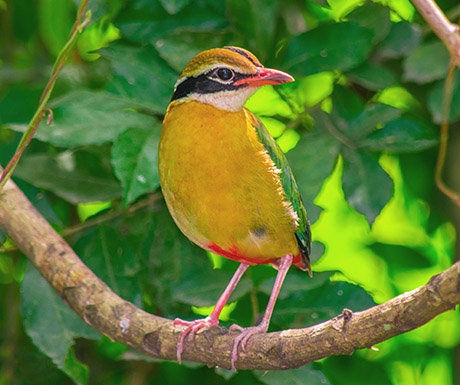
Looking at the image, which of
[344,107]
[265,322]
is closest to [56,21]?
[344,107]

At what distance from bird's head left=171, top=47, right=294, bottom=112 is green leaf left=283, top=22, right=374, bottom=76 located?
70 centimetres

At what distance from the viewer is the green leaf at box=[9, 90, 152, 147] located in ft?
12.7

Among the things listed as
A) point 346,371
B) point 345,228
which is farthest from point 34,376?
point 345,228

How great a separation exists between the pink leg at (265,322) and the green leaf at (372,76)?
1.23 m

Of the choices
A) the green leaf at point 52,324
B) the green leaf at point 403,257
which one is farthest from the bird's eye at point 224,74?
the green leaf at point 403,257

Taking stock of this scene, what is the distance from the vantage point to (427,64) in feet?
14.8

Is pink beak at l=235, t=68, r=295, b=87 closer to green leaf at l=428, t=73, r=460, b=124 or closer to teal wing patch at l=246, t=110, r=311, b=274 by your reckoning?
teal wing patch at l=246, t=110, r=311, b=274

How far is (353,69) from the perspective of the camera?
457cm

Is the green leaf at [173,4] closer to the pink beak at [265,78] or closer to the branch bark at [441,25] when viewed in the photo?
the pink beak at [265,78]

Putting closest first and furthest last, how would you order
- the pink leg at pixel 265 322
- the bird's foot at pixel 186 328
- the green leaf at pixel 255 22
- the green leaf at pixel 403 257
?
the pink leg at pixel 265 322 → the bird's foot at pixel 186 328 → the green leaf at pixel 255 22 → the green leaf at pixel 403 257

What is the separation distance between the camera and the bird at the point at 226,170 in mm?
3406

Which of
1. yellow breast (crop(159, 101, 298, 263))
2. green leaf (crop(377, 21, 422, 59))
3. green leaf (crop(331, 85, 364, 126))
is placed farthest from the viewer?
green leaf (crop(377, 21, 422, 59))

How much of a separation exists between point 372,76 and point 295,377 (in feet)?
6.07

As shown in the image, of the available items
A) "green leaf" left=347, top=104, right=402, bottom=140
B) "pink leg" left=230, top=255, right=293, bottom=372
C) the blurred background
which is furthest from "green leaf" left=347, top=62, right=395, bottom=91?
"pink leg" left=230, top=255, right=293, bottom=372
